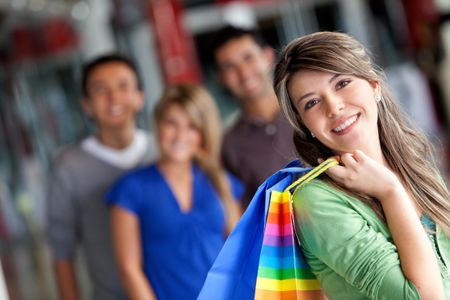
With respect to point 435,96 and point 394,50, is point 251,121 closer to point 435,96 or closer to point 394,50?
point 435,96

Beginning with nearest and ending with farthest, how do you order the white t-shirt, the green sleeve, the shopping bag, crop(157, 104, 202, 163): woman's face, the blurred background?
the green sleeve → the shopping bag → crop(157, 104, 202, 163): woman's face → the white t-shirt → the blurred background

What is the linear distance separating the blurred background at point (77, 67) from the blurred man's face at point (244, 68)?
6.80 feet

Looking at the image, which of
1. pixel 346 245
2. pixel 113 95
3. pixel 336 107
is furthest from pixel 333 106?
pixel 113 95

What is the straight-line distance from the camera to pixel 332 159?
4.17 ft

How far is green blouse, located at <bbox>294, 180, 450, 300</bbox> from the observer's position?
3.81 feet

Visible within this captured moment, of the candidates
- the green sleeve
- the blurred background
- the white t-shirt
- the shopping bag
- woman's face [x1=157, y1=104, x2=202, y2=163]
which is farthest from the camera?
the blurred background

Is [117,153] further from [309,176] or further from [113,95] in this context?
[309,176]

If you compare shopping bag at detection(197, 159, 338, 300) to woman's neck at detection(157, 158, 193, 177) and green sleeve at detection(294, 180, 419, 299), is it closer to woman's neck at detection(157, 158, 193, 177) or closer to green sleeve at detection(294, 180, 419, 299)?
green sleeve at detection(294, 180, 419, 299)

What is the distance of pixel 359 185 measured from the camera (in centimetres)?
124

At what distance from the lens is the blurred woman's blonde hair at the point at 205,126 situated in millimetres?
2373

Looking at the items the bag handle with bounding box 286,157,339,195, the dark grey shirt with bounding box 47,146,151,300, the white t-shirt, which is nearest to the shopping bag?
the bag handle with bounding box 286,157,339,195

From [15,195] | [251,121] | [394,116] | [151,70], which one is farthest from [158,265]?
[15,195]

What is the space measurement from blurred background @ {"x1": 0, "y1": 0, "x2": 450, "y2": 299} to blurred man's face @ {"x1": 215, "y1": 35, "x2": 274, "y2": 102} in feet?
6.80

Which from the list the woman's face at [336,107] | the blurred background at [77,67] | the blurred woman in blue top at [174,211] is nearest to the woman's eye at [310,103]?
the woman's face at [336,107]
